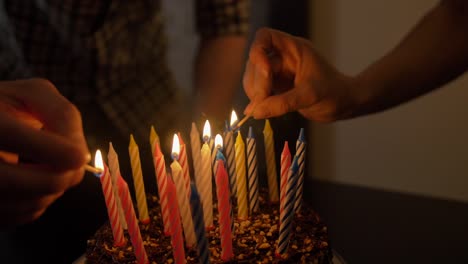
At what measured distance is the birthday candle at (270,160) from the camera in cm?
111

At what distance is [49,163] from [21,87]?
0.74ft

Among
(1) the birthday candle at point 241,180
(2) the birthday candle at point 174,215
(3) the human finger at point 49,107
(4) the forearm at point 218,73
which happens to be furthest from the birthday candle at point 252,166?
(4) the forearm at point 218,73

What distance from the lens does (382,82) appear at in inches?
38.9

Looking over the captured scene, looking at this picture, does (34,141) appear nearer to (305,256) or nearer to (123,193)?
(123,193)

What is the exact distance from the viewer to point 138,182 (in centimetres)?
108

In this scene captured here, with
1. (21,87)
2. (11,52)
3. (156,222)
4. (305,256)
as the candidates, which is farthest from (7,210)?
(11,52)

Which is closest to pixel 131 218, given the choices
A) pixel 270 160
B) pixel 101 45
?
pixel 270 160

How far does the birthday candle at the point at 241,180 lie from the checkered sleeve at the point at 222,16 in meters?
0.72

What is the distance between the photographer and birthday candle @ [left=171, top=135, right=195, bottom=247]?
0.85 m

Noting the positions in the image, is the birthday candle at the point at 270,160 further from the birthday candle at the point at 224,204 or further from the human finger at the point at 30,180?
the human finger at the point at 30,180

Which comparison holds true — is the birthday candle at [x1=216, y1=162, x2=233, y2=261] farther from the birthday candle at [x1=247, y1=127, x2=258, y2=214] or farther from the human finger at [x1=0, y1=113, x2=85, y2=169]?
the human finger at [x1=0, y1=113, x2=85, y2=169]

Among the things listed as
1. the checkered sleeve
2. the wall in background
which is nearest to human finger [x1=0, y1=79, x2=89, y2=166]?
the checkered sleeve

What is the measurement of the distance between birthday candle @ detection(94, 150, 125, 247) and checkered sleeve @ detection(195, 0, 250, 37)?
0.89 meters

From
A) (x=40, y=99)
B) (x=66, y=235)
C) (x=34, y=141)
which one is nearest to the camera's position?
(x=34, y=141)
